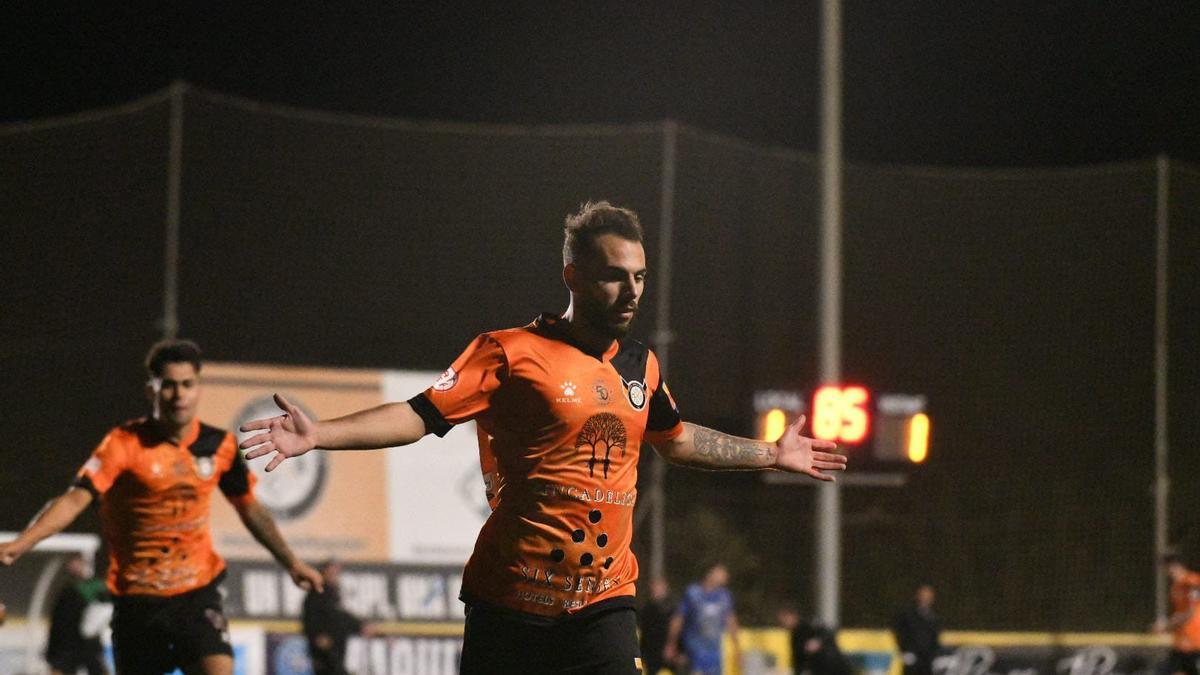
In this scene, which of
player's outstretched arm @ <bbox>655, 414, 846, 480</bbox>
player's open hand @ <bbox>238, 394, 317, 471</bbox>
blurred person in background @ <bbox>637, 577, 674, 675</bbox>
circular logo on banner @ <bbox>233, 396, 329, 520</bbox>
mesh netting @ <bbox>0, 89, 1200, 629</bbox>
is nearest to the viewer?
player's open hand @ <bbox>238, 394, 317, 471</bbox>

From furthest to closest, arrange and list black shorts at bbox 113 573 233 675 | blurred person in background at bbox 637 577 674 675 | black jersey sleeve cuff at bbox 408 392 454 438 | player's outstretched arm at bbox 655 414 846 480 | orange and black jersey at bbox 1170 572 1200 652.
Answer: orange and black jersey at bbox 1170 572 1200 652 < blurred person in background at bbox 637 577 674 675 < black shorts at bbox 113 573 233 675 < player's outstretched arm at bbox 655 414 846 480 < black jersey sleeve cuff at bbox 408 392 454 438

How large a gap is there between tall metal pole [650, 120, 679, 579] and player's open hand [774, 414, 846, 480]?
10380 mm

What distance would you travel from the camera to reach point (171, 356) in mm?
7062

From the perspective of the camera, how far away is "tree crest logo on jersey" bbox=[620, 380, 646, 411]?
4.88 metres

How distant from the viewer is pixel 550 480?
15.5ft

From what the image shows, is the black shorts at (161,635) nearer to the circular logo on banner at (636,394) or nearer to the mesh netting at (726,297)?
the circular logo on banner at (636,394)

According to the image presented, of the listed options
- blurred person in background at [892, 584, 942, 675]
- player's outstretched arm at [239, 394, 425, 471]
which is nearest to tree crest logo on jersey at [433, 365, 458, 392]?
player's outstretched arm at [239, 394, 425, 471]

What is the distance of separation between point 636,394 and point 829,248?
10413 millimetres

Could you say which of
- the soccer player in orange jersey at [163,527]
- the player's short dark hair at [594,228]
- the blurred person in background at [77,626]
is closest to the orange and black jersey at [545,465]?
the player's short dark hair at [594,228]

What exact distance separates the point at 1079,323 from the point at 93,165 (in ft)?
36.5

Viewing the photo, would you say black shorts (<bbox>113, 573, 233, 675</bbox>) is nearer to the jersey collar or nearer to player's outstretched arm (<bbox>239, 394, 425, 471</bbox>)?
the jersey collar

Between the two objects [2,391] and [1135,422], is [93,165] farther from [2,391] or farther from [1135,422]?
[1135,422]

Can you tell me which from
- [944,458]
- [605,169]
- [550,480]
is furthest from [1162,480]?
[550,480]

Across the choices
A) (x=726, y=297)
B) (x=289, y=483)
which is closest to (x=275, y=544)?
(x=289, y=483)
